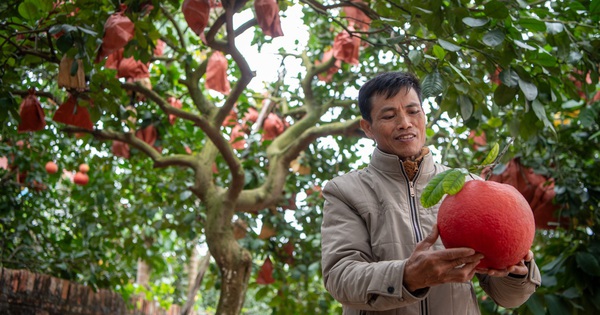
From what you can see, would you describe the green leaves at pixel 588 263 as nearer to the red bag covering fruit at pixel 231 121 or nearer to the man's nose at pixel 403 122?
the man's nose at pixel 403 122

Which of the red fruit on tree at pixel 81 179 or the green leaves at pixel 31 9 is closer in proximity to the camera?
the green leaves at pixel 31 9

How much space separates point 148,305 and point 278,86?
2.32 metres

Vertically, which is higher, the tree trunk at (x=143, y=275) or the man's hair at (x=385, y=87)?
the tree trunk at (x=143, y=275)

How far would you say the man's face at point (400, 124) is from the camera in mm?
1644

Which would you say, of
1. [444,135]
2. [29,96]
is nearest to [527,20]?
[29,96]

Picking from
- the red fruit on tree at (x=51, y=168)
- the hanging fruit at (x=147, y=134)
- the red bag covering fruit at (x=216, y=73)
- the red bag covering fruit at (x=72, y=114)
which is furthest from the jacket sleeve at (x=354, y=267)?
the red fruit on tree at (x=51, y=168)

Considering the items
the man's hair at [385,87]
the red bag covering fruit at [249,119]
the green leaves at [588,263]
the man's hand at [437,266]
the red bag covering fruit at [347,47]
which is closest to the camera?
the man's hand at [437,266]

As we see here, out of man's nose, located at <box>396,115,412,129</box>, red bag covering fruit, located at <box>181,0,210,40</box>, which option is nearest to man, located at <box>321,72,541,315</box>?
man's nose, located at <box>396,115,412,129</box>

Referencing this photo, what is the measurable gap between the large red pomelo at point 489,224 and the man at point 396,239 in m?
0.02

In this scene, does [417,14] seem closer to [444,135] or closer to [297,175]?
[444,135]

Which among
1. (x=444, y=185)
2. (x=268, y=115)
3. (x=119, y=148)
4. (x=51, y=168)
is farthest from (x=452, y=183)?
(x=51, y=168)

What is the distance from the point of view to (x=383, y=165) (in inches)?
64.8

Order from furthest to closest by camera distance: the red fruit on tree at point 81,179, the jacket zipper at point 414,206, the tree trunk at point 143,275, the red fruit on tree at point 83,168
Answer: the tree trunk at point 143,275 → the red fruit on tree at point 83,168 → the red fruit on tree at point 81,179 → the jacket zipper at point 414,206

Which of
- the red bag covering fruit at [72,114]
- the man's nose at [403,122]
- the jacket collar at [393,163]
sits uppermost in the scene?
the red bag covering fruit at [72,114]
